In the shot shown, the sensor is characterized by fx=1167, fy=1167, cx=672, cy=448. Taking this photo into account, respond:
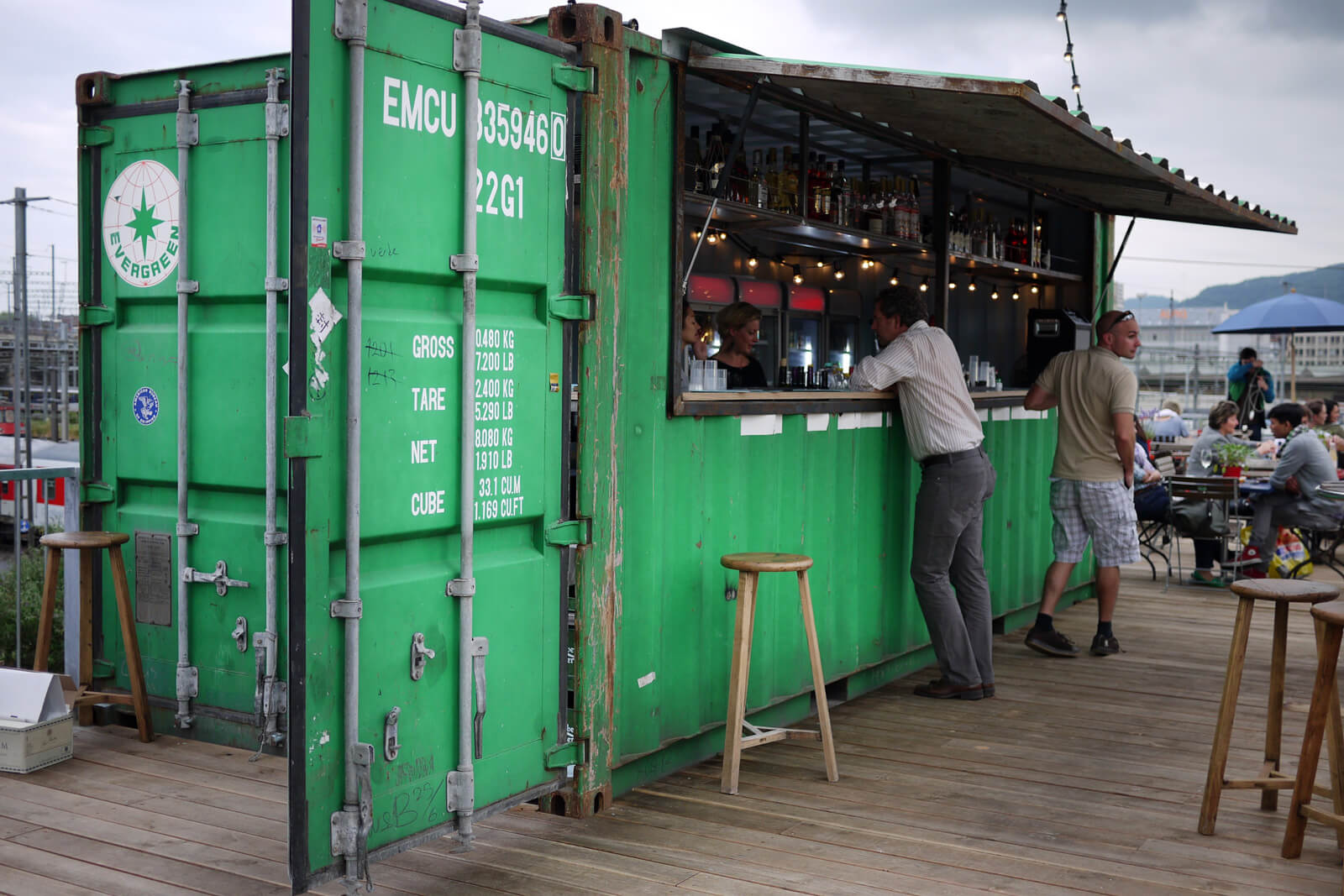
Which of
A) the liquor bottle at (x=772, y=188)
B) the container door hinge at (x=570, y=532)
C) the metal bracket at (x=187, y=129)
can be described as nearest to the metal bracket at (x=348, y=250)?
the container door hinge at (x=570, y=532)

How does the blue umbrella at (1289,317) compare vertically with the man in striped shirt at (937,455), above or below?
above

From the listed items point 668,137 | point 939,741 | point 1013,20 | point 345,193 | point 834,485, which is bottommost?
point 939,741

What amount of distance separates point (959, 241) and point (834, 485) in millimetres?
2723

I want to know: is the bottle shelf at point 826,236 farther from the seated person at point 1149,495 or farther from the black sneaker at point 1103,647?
the black sneaker at point 1103,647

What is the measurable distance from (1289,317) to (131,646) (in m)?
13.4

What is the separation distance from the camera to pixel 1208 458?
31.0 ft

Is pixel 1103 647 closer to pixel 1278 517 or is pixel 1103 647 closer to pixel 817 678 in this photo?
pixel 1278 517

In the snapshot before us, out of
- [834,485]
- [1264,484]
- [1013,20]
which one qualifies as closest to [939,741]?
[834,485]

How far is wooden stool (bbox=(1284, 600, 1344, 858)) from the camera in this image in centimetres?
351

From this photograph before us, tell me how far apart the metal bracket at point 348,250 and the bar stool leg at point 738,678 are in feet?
6.41

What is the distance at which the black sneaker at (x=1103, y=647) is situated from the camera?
271 inches

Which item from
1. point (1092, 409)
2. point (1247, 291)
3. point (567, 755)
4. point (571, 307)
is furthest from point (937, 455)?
point (1247, 291)

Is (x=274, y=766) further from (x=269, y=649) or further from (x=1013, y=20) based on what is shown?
(x=1013, y=20)

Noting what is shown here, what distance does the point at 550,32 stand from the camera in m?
3.93
